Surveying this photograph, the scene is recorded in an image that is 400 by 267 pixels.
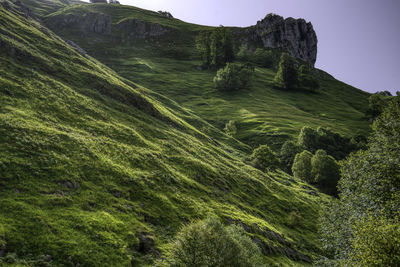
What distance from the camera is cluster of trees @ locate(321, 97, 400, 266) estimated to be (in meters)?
20.3

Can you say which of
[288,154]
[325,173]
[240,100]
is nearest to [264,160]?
[325,173]

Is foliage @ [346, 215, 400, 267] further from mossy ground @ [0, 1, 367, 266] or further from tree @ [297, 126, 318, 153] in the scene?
tree @ [297, 126, 318, 153]

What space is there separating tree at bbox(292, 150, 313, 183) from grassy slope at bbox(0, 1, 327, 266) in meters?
23.1

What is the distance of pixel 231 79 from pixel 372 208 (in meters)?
134

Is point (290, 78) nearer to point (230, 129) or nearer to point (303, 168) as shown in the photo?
point (230, 129)

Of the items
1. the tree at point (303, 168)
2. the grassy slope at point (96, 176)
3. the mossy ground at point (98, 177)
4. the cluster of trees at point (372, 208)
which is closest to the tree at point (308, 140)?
the tree at point (303, 168)

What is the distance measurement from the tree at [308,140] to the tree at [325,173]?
669 inches

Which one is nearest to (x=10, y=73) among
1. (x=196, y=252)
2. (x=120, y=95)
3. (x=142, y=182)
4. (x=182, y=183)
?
(x=120, y=95)

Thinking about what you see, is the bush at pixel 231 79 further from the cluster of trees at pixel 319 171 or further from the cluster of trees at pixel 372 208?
the cluster of trees at pixel 372 208

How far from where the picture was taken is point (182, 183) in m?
39.6

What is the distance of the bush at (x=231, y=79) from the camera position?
512 ft

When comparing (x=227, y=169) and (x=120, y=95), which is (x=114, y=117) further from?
(x=227, y=169)

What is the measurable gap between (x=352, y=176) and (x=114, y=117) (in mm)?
43020

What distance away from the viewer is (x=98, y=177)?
2952 cm
